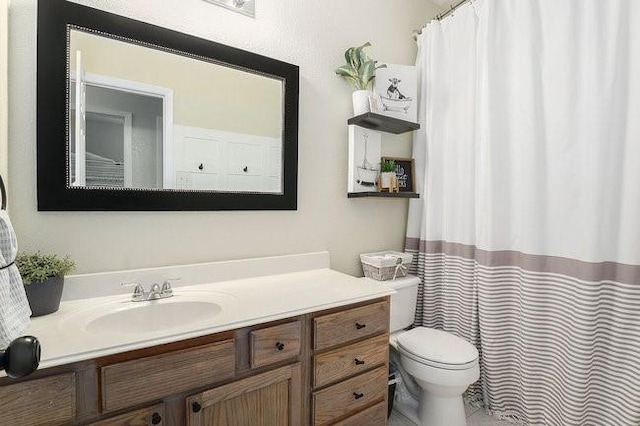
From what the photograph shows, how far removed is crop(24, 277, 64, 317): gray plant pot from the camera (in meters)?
1.03

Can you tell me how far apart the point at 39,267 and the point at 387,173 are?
1.74 m

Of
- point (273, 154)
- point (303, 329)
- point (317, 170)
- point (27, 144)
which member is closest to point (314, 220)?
point (317, 170)

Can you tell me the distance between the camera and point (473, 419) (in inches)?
69.7

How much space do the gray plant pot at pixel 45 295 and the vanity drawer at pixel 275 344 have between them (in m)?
0.69

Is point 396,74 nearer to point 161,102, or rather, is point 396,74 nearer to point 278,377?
point 161,102

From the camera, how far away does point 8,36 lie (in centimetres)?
113

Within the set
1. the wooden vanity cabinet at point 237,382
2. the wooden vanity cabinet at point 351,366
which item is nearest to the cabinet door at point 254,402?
the wooden vanity cabinet at point 237,382

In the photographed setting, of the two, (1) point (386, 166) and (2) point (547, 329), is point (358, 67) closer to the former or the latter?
(1) point (386, 166)

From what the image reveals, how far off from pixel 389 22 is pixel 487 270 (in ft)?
5.66

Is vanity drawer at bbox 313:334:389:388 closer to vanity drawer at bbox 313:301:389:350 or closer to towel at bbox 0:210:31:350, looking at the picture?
vanity drawer at bbox 313:301:389:350

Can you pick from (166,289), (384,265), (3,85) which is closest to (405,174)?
(384,265)

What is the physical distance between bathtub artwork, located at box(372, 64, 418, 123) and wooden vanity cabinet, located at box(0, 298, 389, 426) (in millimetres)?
1214

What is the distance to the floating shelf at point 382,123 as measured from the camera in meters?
1.83

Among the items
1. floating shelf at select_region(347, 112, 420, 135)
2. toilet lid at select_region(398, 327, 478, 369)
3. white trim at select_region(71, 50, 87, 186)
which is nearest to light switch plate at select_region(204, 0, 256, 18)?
white trim at select_region(71, 50, 87, 186)
